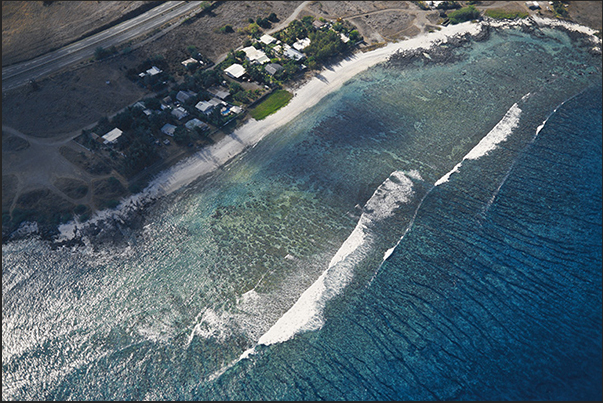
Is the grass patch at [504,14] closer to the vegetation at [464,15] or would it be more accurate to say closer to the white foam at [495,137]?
the vegetation at [464,15]

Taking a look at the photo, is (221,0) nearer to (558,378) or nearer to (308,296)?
(308,296)

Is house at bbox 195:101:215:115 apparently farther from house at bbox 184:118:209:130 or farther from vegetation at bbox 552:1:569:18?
vegetation at bbox 552:1:569:18

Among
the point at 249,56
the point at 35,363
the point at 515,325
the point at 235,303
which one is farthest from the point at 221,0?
the point at 515,325

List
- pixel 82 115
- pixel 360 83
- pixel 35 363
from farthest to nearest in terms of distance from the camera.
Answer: pixel 360 83, pixel 82 115, pixel 35 363

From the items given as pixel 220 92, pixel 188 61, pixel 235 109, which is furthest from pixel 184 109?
pixel 188 61

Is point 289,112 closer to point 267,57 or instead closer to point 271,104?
point 271,104

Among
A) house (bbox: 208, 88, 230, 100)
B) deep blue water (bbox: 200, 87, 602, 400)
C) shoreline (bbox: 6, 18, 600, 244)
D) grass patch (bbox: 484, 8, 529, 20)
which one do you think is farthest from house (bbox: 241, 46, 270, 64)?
grass patch (bbox: 484, 8, 529, 20)
